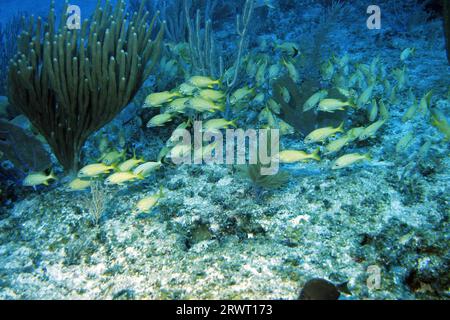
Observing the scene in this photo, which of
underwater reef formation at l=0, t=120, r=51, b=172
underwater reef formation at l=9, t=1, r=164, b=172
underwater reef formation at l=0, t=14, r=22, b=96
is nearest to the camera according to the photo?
underwater reef formation at l=9, t=1, r=164, b=172

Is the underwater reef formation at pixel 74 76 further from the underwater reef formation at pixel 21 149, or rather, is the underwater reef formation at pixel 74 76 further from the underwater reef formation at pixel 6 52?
the underwater reef formation at pixel 6 52

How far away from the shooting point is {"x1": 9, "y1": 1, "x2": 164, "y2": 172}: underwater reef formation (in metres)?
3.87

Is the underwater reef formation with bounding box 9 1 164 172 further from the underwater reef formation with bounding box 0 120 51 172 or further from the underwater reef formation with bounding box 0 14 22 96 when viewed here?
the underwater reef formation with bounding box 0 14 22 96

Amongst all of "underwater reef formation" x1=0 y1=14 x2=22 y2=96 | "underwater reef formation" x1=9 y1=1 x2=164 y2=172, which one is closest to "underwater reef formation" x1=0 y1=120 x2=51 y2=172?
"underwater reef formation" x1=9 y1=1 x2=164 y2=172

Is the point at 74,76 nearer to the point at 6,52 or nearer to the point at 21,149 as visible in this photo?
the point at 21,149

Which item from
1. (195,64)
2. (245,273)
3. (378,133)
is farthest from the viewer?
(195,64)

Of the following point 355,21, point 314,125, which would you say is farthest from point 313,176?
point 355,21

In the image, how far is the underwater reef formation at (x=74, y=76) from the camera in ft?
12.7

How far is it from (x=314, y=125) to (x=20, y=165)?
455 cm

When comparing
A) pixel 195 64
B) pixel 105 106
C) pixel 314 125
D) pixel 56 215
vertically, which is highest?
pixel 195 64

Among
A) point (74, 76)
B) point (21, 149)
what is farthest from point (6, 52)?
point (74, 76)
